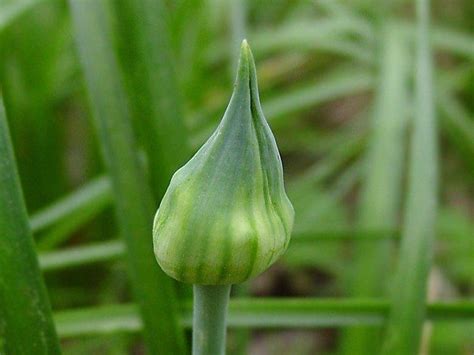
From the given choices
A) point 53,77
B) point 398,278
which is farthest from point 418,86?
point 53,77

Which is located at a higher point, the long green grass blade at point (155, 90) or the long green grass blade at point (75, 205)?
the long green grass blade at point (155, 90)

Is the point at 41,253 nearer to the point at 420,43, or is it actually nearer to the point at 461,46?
the point at 420,43

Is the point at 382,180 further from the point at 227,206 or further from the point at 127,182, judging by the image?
the point at 227,206

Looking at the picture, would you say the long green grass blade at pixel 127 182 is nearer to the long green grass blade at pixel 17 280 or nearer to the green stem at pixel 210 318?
the long green grass blade at pixel 17 280

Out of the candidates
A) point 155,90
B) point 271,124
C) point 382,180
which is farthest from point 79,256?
point 271,124

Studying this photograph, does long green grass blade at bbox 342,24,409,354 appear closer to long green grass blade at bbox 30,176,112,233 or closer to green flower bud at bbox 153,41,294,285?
long green grass blade at bbox 30,176,112,233

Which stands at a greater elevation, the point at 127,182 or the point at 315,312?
the point at 127,182

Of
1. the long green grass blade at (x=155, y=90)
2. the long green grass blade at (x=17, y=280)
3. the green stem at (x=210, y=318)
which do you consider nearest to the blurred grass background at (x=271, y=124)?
the long green grass blade at (x=155, y=90)
